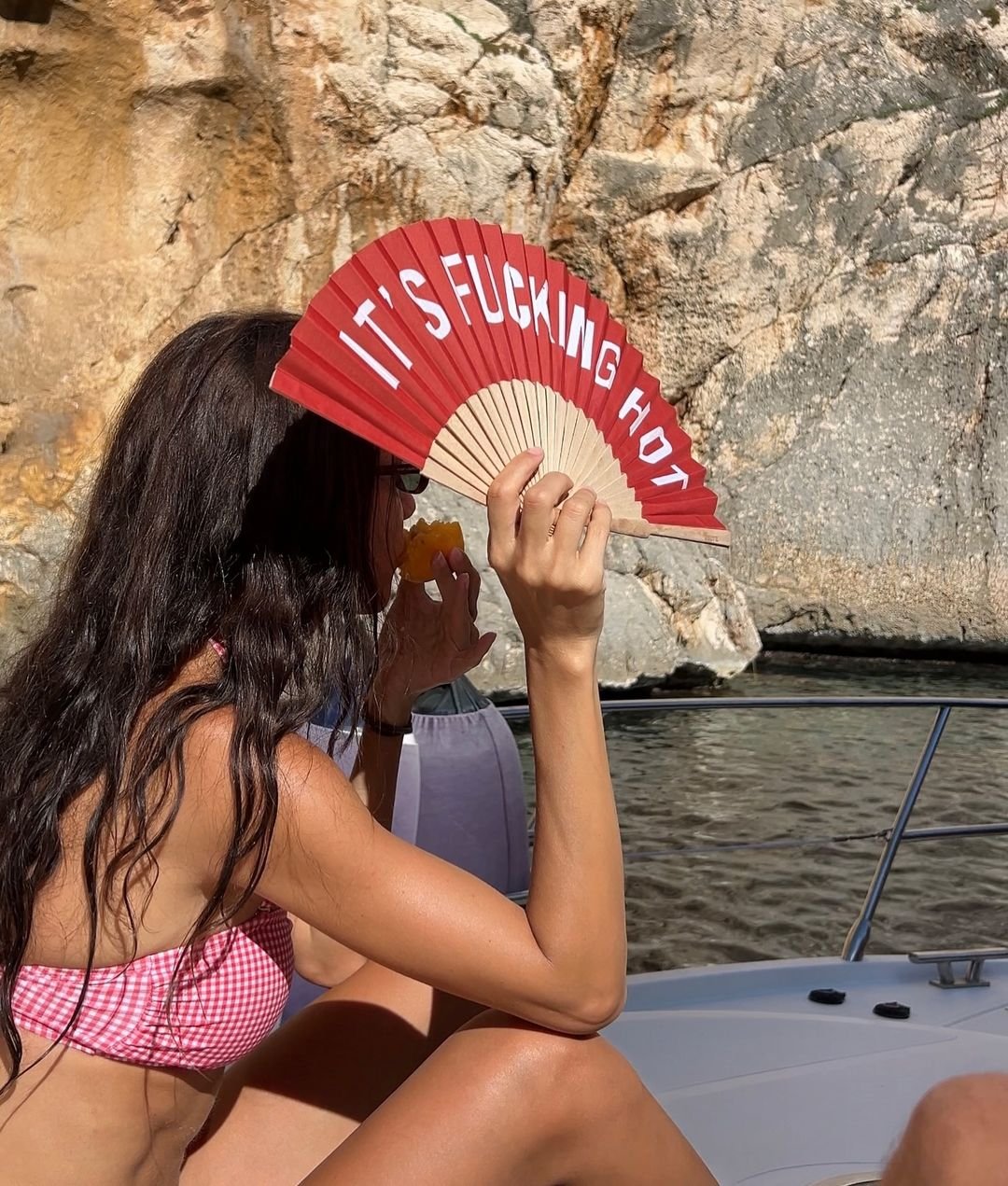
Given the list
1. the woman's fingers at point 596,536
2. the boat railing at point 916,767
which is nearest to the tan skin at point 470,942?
the woman's fingers at point 596,536

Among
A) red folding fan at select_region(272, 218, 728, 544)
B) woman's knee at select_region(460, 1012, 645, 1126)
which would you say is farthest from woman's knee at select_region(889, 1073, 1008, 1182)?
red folding fan at select_region(272, 218, 728, 544)

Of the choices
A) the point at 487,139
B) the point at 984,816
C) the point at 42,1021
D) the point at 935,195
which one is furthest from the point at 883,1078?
the point at 935,195

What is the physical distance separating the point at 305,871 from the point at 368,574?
0.93 ft

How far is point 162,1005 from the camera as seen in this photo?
1036 millimetres

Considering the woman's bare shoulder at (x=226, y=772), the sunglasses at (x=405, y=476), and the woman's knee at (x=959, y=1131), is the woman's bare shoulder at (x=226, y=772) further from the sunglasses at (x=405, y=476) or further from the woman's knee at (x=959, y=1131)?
the woman's knee at (x=959, y=1131)

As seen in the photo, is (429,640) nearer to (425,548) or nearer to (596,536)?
(425,548)

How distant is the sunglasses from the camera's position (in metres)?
1.15

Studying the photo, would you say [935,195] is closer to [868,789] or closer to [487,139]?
[487,139]

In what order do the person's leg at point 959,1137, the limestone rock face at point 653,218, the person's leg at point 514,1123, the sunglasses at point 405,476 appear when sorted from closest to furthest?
1. the person's leg at point 959,1137
2. the person's leg at point 514,1123
3. the sunglasses at point 405,476
4. the limestone rock face at point 653,218

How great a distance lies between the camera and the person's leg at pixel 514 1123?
3.25 ft

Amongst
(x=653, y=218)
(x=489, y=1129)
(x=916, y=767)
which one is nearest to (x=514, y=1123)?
(x=489, y=1129)

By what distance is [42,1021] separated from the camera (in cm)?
102

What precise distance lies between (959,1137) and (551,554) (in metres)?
0.51

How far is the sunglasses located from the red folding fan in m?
0.06
